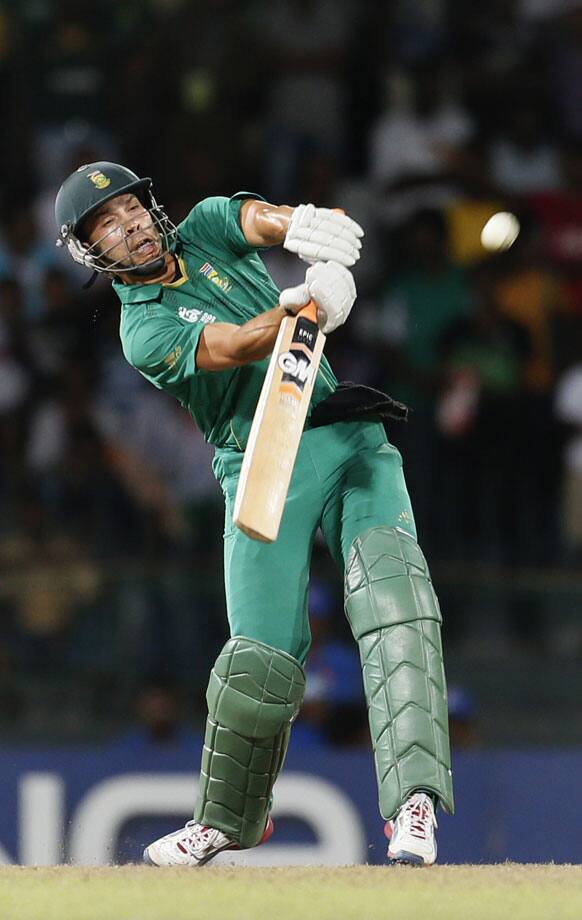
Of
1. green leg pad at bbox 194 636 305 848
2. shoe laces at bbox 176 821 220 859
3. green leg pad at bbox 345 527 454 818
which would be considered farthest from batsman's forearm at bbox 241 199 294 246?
shoe laces at bbox 176 821 220 859

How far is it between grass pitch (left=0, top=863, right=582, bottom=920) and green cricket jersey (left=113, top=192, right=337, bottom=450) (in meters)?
1.22

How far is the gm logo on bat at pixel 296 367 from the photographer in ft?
13.3

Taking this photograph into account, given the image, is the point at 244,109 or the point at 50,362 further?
the point at 244,109

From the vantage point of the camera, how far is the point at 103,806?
21.7 feet

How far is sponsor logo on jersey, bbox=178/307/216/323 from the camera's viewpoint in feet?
14.3

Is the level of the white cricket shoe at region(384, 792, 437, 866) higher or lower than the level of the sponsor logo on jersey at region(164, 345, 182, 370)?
lower

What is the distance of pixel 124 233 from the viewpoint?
430 cm

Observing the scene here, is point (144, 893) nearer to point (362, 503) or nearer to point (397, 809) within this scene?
point (397, 809)

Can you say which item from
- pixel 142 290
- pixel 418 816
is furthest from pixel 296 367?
pixel 418 816

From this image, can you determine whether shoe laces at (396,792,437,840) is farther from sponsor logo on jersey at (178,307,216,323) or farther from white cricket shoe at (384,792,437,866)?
sponsor logo on jersey at (178,307,216,323)

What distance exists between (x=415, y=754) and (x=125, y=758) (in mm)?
2927

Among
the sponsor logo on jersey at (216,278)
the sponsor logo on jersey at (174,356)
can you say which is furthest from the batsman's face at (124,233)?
the sponsor logo on jersey at (174,356)

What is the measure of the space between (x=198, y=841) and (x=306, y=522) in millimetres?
946

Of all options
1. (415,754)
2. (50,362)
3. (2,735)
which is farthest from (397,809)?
(50,362)
